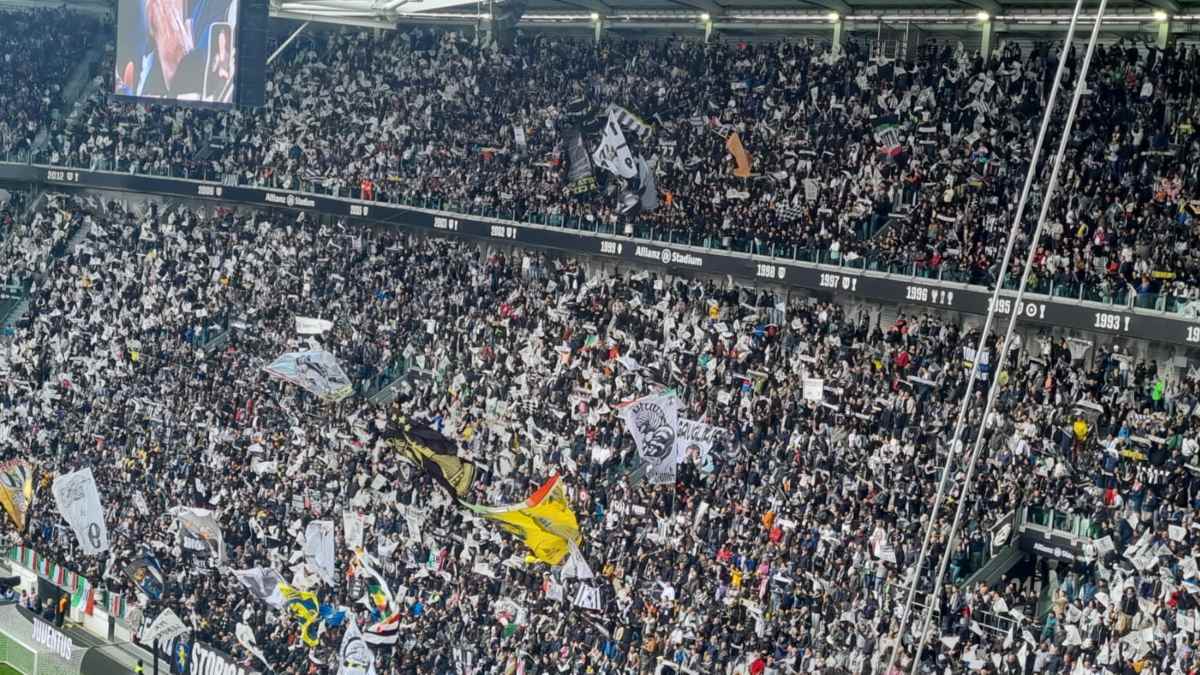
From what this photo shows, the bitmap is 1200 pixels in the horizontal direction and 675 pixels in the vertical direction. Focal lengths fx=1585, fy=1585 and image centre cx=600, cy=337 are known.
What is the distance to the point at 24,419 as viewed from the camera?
31.6 m

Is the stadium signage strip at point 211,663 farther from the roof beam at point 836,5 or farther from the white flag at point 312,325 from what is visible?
the roof beam at point 836,5

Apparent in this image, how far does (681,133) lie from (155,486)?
1131 centimetres

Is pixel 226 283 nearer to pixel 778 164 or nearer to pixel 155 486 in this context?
pixel 155 486

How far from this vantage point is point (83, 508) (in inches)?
1090

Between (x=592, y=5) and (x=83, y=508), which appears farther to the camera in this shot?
(x=592, y=5)

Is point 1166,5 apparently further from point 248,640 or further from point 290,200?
point 290,200

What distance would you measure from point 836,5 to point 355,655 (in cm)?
1357

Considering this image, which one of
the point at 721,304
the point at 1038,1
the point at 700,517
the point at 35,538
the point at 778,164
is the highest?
the point at 1038,1

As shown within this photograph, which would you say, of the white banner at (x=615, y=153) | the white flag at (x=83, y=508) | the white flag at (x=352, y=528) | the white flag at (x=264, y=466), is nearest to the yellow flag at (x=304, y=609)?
the white flag at (x=352, y=528)

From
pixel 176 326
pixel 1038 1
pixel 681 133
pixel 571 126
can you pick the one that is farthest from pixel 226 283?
pixel 1038 1

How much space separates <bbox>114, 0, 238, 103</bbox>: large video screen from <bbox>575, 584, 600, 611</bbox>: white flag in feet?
37.2

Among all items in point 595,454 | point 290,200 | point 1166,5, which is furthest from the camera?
point 290,200

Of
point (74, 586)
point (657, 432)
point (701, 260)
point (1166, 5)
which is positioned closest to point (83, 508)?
point (74, 586)

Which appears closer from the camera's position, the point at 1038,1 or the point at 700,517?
the point at 700,517
